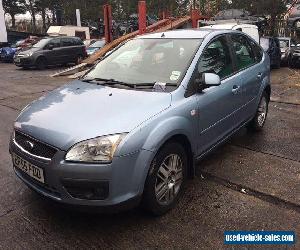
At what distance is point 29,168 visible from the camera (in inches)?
123

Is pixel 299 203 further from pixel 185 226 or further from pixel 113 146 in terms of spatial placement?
pixel 113 146

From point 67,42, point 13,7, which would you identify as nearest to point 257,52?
point 67,42

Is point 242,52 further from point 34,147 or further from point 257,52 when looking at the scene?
point 34,147

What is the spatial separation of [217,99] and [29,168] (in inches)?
83.4

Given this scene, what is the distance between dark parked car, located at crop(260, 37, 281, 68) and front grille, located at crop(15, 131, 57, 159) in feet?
44.1

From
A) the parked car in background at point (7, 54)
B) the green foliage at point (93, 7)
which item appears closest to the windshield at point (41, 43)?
the parked car in background at point (7, 54)

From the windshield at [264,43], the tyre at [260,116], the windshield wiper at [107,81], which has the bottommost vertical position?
the tyre at [260,116]

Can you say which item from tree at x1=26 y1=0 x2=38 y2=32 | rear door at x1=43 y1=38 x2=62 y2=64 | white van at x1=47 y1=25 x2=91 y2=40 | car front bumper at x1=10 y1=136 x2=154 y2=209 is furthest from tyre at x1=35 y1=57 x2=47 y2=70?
tree at x1=26 y1=0 x2=38 y2=32

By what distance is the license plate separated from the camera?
3008mm

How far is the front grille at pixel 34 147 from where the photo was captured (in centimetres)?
293

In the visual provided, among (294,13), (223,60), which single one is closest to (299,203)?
(223,60)

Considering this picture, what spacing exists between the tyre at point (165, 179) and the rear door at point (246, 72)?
1513 millimetres

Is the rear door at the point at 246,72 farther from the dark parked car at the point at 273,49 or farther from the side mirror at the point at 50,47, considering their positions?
the side mirror at the point at 50,47

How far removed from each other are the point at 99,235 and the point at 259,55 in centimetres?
375
